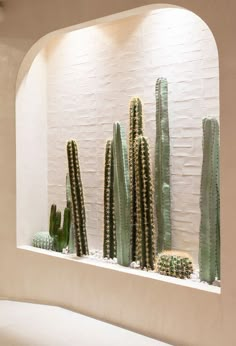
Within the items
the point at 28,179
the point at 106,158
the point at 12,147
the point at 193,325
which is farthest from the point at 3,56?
the point at 193,325

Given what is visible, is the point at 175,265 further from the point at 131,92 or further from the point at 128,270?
the point at 131,92

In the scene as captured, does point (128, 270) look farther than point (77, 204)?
No

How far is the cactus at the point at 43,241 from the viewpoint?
3912 millimetres

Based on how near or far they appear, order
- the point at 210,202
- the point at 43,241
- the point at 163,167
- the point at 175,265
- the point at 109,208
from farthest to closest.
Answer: the point at 43,241, the point at 109,208, the point at 163,167, the point at 175,265, the point at 210,202

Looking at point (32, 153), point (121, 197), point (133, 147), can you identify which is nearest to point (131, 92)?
point (133, 147)

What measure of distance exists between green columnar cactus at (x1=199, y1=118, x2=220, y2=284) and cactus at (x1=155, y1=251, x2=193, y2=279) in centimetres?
15

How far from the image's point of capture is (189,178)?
10.8ft

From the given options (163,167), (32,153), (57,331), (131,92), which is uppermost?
(131,92)

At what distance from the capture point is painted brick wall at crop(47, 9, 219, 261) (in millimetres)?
3242

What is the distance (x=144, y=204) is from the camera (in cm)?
329

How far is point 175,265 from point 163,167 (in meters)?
0.64

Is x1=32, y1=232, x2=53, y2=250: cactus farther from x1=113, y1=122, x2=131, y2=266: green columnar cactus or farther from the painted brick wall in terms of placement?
x1=113, y1=122, x2=131, y2=266: green columnar cactus

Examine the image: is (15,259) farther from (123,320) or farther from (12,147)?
(123,320)

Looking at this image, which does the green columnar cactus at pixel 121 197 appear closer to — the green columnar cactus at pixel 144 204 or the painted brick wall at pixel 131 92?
the green columnar cactus at pixel 144 204
